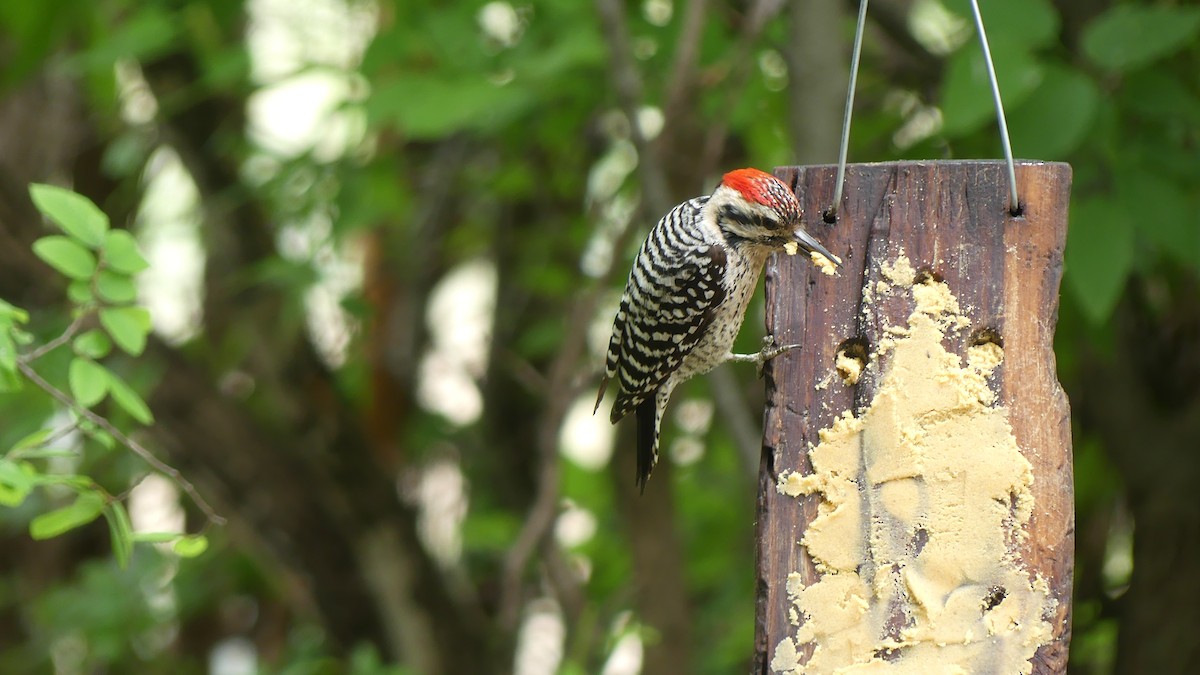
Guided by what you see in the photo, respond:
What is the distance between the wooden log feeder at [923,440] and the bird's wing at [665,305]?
1.70 feet

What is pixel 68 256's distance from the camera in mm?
1606

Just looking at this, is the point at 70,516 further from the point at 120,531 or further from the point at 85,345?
the point at 85,345

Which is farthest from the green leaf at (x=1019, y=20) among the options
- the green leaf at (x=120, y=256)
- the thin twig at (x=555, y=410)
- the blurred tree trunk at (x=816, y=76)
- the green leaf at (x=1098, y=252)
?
the green leaf at (x=120, y=256)

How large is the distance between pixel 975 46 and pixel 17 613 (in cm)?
513

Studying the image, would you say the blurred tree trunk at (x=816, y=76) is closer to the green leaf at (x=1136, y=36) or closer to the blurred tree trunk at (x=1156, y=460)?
the green leaf at (x=1136, y=36)

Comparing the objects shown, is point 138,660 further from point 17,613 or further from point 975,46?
point 975,46

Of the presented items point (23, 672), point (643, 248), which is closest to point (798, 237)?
point (643, 248)

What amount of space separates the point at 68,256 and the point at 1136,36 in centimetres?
171

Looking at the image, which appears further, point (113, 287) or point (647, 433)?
point (647, 433)

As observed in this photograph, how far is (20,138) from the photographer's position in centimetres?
451

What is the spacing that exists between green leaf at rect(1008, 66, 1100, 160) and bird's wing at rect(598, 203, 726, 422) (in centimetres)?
55

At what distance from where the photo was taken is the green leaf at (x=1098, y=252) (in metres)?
1.93

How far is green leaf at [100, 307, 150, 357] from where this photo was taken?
1.66 meters

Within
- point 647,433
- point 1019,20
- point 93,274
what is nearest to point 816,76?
point 1019,20
